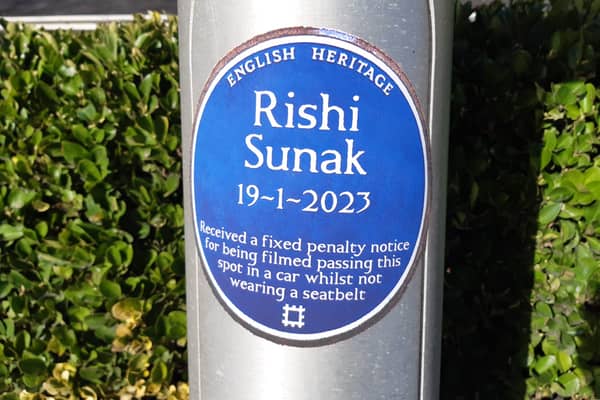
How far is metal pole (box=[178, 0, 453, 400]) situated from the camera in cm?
198

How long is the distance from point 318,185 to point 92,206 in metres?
1.30

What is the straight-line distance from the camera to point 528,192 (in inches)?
112

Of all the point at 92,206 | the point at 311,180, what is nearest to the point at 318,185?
the point at 311,180

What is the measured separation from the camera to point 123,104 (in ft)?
9.79

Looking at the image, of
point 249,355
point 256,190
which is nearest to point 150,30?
point 256,190

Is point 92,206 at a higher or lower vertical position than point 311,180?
lower

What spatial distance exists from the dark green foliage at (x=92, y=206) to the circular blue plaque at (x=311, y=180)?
3.00ft

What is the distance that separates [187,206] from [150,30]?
1.07 meters

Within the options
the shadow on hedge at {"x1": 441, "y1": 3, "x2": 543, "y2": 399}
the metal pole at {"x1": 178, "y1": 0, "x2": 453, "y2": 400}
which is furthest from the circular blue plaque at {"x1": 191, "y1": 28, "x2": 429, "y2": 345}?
the shadow on hedge at {"x1": 441, "y1": 3, "x2": 543, "y2": 399}

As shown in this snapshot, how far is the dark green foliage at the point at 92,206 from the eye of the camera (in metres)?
2.97

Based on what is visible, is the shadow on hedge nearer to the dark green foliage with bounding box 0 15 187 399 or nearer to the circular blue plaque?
the circular blue plaque

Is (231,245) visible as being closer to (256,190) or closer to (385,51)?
(256,190)

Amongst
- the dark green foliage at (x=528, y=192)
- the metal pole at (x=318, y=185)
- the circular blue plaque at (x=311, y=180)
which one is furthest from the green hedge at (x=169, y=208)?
the circular blue plaque at (x=311, y=180)

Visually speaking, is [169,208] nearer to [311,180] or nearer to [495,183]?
[311,180]
